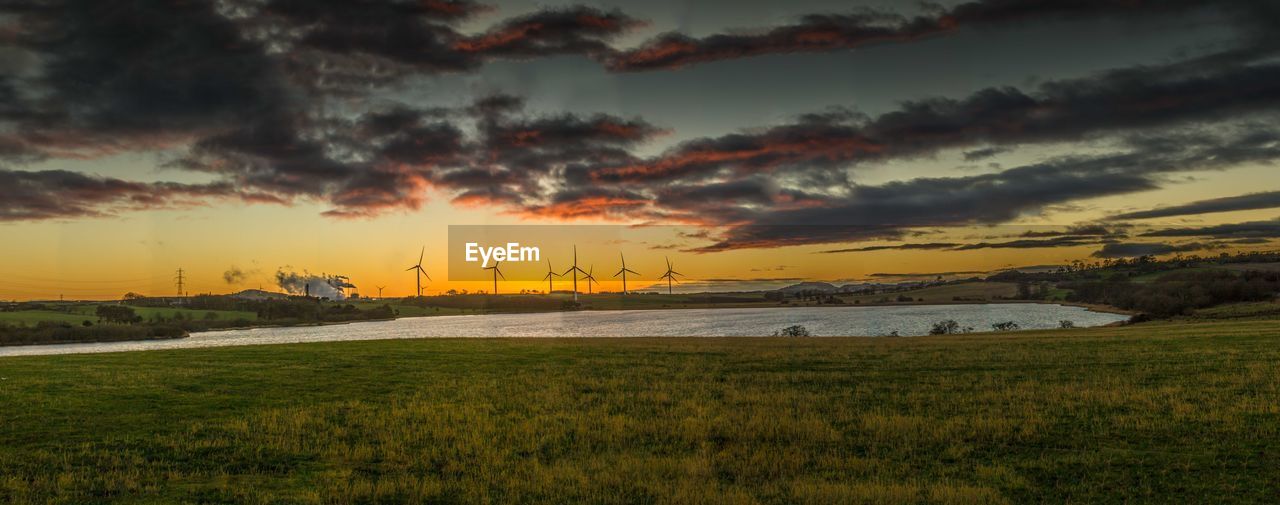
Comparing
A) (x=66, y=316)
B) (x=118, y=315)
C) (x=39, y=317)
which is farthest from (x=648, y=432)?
(x=66, y=316)

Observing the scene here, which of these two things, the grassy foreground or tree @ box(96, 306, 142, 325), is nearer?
the grassy foreground

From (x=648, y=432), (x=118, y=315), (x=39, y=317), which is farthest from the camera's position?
(x=118, y=315)

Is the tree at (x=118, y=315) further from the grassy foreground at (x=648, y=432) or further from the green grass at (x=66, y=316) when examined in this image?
the grassy foreground at (x=648, y=432)

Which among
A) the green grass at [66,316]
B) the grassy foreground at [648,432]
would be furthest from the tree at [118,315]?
the grassy foreground at [648,432]

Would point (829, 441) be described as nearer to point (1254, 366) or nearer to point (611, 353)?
point (1254, 366)

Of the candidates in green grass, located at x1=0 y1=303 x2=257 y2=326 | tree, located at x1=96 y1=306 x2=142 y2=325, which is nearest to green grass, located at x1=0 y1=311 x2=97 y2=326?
green grass, located at x1=0 y1=303 x2=257 y2=326

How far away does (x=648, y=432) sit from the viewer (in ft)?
61.5

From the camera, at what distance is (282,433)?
18547 mm

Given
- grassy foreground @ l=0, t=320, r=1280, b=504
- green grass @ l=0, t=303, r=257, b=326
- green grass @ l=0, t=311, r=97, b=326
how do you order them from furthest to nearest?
green grass @ l=0, t=303, r=257, b=326 → green grass @ l=0, t=311, r=97, b=326 → grassy foreground @ l=0, t=320, r=1280, b=504

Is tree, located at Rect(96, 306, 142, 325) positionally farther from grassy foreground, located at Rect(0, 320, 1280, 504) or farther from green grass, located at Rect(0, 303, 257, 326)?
grassy foreground, located at Rect(0, 320, 1280, 504)

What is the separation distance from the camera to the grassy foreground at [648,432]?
13.3 metres

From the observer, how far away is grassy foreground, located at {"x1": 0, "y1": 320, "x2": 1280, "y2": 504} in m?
13.3

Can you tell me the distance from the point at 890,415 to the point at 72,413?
24.2m

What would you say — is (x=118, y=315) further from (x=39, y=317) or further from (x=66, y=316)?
(x=66, y=316)
